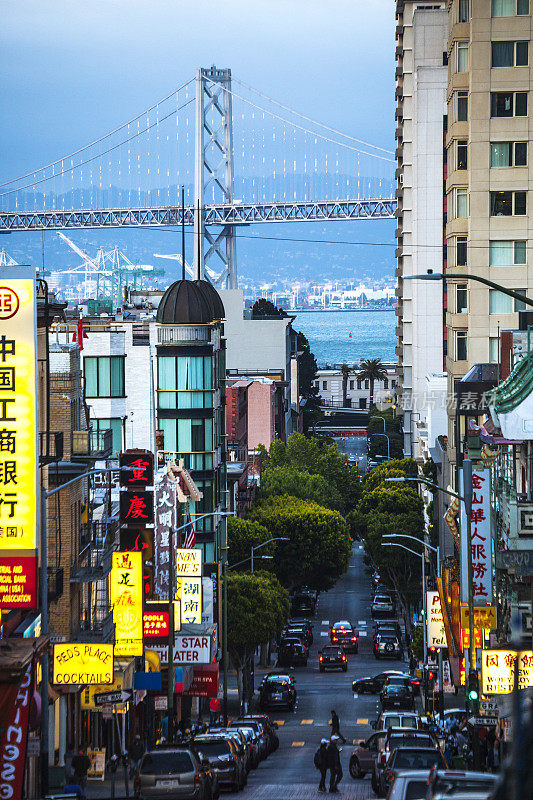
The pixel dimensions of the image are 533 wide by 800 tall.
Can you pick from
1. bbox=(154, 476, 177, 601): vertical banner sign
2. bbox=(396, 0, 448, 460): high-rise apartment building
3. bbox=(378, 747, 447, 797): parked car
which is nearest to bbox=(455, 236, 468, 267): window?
bbox=(154, 476, 177, 601): vertical banner sign

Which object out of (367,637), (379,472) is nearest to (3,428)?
(367,637)

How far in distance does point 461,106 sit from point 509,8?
6.12 m

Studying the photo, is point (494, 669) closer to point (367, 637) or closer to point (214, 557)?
point (214, 557)

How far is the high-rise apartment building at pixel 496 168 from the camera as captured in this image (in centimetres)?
6781

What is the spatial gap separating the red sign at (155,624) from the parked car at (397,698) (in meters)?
15.5

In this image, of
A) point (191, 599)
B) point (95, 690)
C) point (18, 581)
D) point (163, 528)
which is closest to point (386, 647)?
point (163, 528)

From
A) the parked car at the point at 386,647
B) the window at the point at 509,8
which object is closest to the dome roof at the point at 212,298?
the parked car at the point at 386,647

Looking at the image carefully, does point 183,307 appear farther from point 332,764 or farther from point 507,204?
point 332,764

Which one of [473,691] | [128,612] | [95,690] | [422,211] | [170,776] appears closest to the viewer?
[170,776]

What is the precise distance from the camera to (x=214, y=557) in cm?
7650

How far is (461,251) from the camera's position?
7219cm

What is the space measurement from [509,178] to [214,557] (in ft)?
75.9

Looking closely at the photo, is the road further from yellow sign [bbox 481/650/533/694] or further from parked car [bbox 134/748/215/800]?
parked car [bbox 134/748/215/800]

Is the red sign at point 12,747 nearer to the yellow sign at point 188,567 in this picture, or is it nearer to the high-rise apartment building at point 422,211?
the yellow sign at point 188,567
